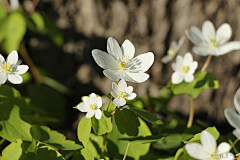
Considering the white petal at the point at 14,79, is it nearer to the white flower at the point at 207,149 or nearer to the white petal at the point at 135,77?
the white petal at the point at 135,77

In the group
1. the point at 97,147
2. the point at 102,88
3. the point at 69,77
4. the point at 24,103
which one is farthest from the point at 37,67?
the point at 97,147

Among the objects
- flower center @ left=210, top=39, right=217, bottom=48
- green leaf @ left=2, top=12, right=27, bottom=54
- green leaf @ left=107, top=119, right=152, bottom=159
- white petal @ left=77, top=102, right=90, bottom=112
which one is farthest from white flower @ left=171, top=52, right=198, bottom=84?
green leaf @ left=2, top=12, right=27, bottom=54

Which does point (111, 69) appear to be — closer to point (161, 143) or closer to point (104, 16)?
point (161, 143)

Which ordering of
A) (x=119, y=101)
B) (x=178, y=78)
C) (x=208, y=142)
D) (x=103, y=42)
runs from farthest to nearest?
(x=103, y=42), (x=178, y=78), (x=119, y=101), (x=208, y=142)

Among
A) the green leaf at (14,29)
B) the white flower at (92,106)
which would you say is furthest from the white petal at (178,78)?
the green leaf at (14,29)

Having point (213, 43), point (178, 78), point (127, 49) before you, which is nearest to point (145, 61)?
point (127, 49)

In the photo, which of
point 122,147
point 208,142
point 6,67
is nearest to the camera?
point 208,142

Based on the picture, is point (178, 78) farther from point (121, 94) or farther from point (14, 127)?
point (14, 127)

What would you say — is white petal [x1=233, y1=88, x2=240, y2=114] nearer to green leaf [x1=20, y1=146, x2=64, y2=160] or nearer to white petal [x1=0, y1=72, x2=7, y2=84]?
green leaf [x1=20, y1=146, x2=64, y2=160]
